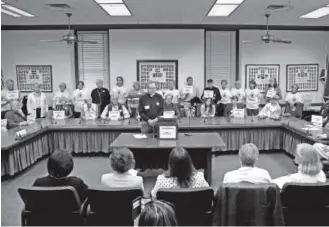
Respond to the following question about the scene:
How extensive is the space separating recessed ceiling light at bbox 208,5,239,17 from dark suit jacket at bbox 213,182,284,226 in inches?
210

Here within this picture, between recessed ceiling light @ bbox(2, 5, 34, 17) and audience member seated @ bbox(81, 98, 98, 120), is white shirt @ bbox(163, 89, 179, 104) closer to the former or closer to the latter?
audience member seated @ bbox(81, 98, 98, 120)

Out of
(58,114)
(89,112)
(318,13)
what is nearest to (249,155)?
(89,112)

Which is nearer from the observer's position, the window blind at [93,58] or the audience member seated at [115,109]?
the audience member seated at [115,109]

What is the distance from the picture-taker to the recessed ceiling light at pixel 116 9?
7.36m

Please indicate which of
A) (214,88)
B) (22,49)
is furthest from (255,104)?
(22,49)

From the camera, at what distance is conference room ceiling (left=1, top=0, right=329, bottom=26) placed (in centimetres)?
702

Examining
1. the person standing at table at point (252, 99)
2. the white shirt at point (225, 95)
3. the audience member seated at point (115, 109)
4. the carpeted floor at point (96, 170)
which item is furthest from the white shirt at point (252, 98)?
the audience member seated at point (115, 109)

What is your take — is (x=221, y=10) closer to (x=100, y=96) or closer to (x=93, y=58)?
(x=100, y=96)

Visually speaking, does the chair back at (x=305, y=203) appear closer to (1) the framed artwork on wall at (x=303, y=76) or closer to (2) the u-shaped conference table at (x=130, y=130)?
(2) the u-shaped conference table at (x=130, y=130)

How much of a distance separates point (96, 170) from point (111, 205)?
151 inches

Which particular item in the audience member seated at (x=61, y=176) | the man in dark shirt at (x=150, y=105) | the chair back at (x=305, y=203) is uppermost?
the man in dark shirt at (x=150, y=105)

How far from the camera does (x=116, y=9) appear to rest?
796 centimetres

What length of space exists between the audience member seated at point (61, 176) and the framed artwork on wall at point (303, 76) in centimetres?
933

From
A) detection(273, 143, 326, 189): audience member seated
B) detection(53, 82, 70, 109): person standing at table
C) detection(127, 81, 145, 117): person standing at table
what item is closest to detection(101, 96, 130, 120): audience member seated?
detection(127, 81, 145, 117): person standing at table
